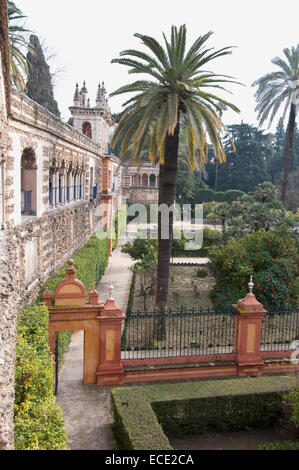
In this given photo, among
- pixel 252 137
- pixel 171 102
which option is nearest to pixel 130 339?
pixel 171 102

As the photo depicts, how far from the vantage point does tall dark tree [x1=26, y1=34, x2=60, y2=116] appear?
96.7ft

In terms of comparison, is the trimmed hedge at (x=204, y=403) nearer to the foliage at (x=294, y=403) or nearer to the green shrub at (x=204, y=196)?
the foliage at (x=294, y=403)

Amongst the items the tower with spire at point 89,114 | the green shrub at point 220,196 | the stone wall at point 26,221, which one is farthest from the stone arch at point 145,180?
the stone wall at point 26,221

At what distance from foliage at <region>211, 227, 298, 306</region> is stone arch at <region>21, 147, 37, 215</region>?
278 inches

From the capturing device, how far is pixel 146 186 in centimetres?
5269

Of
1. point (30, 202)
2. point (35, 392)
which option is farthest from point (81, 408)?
point (30, 202)

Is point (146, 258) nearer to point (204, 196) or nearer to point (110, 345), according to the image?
point (110, 345)

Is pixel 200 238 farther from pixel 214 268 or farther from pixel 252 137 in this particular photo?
pixel 252 137

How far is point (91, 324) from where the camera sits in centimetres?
980

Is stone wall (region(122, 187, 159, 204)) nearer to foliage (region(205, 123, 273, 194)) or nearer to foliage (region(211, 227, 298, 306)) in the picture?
foliage (region(205, 123, 273, 194))

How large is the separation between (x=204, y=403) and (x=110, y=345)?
8.56ft

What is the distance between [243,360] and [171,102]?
7.30 metres

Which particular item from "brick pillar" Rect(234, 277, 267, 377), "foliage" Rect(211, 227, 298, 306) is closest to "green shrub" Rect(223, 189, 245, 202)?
"foliage" Rect(211, 227, 298, 306)

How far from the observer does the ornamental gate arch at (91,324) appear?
968 centimetres
